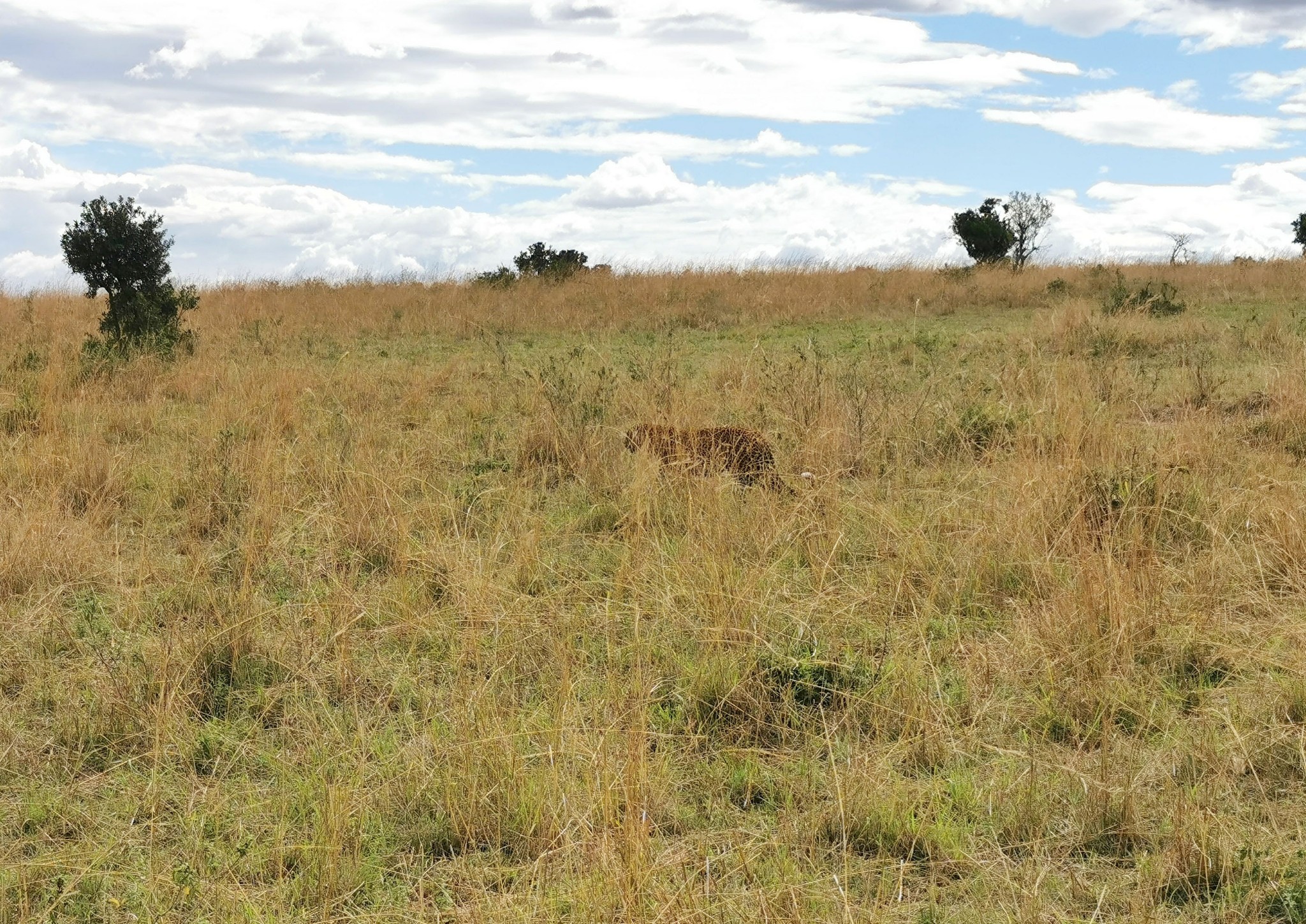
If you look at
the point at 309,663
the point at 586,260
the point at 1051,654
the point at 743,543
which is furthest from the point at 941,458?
the point at 586,260

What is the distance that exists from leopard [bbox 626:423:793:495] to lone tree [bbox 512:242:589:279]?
565 inches

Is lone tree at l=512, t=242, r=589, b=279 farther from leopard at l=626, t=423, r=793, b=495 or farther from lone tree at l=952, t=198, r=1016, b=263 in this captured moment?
leopard at l=626, t=423, r=793, b=495

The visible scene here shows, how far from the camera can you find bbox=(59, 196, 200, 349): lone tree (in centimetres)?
1217

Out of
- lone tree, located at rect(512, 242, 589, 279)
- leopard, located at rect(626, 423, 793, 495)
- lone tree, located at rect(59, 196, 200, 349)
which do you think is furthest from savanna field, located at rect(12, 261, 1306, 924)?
lone tree, located at rect(512, 242, 589, 279)

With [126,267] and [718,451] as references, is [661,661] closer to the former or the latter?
[718,451]

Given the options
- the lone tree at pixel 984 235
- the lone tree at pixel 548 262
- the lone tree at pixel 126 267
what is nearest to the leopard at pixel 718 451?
the lone tree at pixel 126 267

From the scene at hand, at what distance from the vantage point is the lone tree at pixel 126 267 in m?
12.2

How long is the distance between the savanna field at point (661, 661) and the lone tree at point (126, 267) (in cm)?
375

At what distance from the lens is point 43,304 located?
1823 centimetres

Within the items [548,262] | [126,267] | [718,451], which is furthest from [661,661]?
[548,262]

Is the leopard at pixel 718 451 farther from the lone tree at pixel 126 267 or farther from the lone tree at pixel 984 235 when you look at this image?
the lone tree at pixel 984 235

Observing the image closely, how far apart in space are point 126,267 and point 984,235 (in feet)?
61.0

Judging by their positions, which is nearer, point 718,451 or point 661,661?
point 661,661

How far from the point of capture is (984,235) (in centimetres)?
2533
